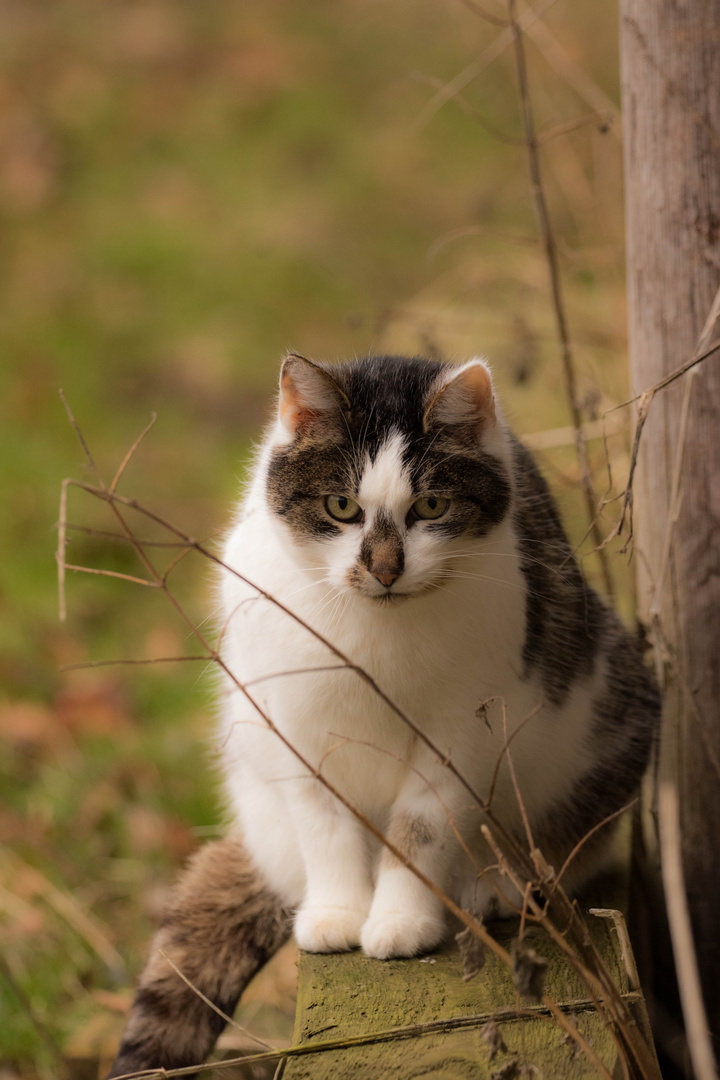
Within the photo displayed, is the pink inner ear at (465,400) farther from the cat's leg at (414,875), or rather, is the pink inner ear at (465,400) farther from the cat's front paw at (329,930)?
the cat's front paw at (329,930)

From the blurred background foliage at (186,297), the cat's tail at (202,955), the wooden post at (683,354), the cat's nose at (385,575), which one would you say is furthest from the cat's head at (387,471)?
the cat's tail at (202,955)

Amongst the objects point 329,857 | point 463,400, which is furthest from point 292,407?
point 329,857

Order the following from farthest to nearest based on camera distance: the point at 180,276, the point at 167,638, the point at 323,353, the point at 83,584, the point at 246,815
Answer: the point at 180,276 → the point at 323,353 → the point at 83,584 → the point at 167,638 → the point at 246,815

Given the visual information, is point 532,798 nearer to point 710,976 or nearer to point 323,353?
point 710,976

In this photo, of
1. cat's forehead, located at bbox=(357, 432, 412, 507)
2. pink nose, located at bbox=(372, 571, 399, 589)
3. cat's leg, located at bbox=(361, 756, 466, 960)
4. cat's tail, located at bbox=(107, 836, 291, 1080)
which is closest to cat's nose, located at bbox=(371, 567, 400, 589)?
pink nose, located at bbox=(372, 571, 399, 589)

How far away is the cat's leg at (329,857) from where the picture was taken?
1938mm

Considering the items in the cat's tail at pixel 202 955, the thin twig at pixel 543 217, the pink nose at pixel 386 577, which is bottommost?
the cat's tail at pixel 202 955

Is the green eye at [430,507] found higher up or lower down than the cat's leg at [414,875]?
higher up

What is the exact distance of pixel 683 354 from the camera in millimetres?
2172

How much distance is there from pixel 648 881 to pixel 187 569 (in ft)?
10.4

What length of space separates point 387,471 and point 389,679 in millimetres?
384

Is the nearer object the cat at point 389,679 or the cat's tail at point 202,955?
the cat at point 389,679

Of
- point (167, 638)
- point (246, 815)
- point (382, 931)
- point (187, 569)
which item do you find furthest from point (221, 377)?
point (382, 931)

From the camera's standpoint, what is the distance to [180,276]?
708cm
